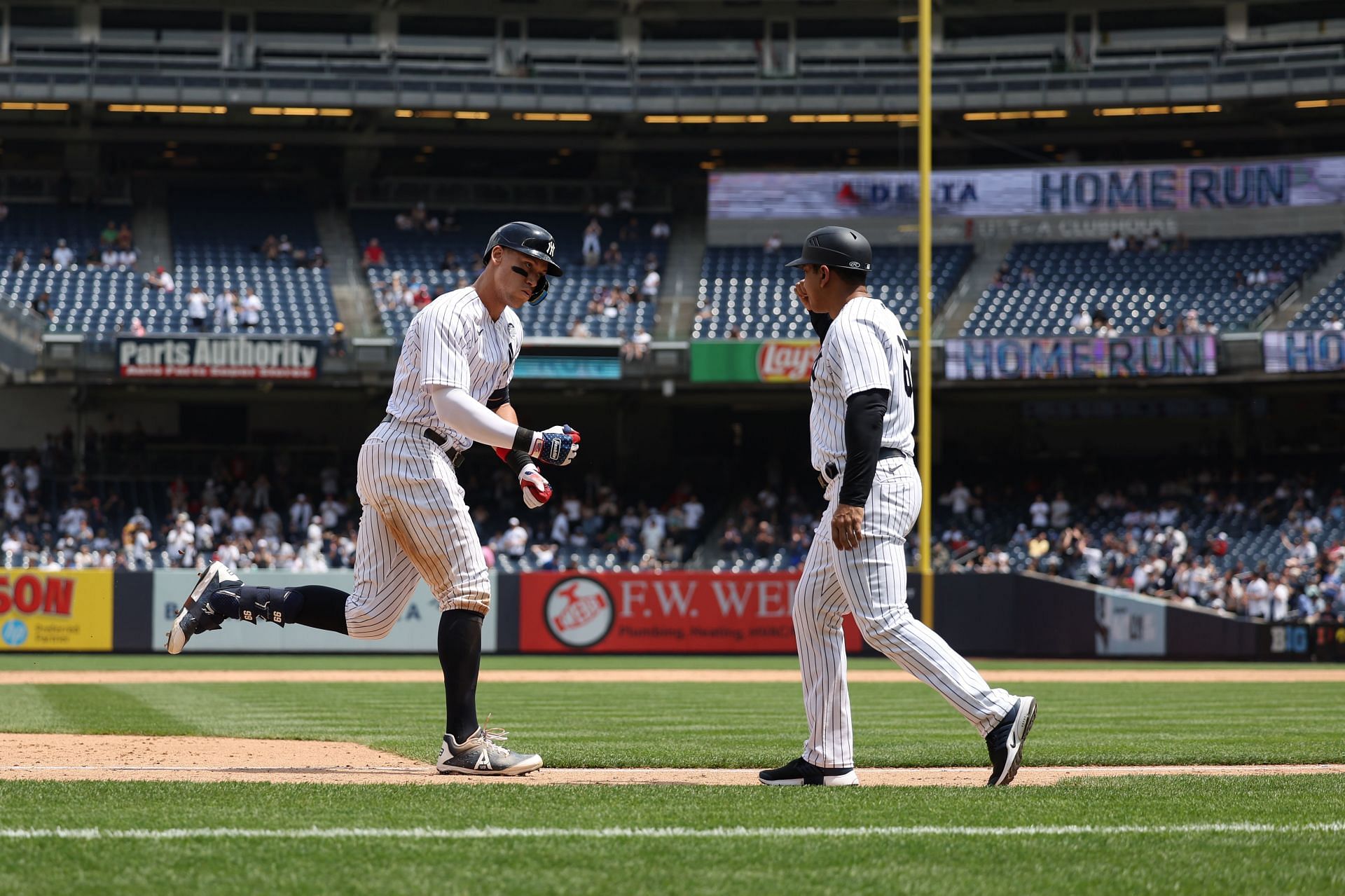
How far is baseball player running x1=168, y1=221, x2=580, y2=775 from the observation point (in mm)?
5691

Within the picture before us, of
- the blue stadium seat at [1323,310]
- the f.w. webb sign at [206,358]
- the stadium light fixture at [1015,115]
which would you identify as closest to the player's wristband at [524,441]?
the f.w. webb sign at [206,358]

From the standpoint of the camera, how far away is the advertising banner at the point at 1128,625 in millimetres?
22609

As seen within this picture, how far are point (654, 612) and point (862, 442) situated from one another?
1784cm

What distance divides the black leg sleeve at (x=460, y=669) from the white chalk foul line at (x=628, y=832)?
66.0 inches

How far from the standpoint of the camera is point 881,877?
3543 mm

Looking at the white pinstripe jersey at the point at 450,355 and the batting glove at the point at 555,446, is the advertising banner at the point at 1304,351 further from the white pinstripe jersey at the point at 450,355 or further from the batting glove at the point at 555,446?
the batting glove at the point at 555,446

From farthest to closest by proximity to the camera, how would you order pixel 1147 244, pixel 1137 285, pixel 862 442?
pixel 1147 244 < pixel 1137 285 < pixel 862 442

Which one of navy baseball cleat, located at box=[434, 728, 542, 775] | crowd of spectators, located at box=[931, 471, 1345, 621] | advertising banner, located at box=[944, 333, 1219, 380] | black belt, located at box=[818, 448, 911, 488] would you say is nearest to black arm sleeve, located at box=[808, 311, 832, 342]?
black belt, located at box=[818, 448, 911, 488]

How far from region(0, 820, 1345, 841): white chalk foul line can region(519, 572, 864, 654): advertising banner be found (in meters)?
18.5

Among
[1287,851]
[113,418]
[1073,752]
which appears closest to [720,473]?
[113,418]

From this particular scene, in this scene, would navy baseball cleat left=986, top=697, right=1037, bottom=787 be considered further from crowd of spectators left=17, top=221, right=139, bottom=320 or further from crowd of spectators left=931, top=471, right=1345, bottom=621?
crowd of spectators left=17, top=221, right=139, bottom=320

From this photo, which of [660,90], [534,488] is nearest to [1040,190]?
[660,90]

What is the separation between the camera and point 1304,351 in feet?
88.7

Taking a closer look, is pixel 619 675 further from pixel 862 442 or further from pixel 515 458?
pixel 862 442
